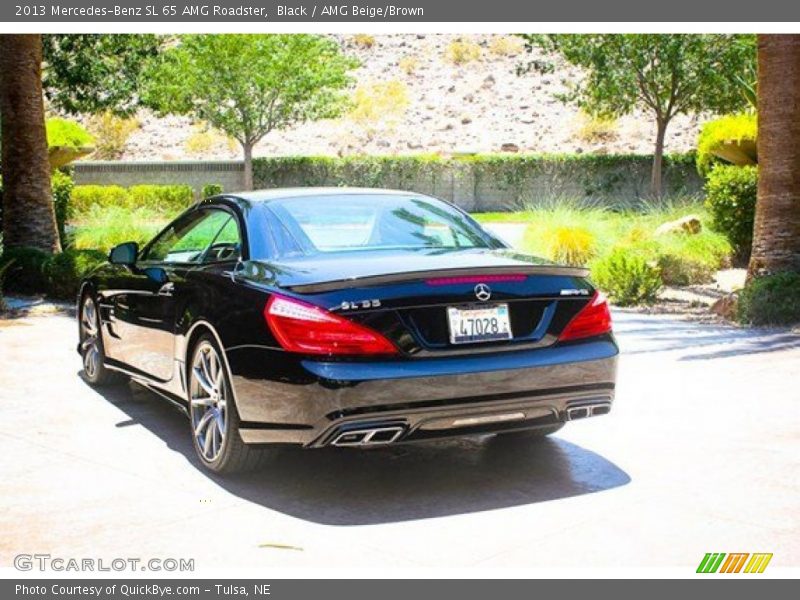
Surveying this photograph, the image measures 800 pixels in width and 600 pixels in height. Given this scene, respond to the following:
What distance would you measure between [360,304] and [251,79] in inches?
1596

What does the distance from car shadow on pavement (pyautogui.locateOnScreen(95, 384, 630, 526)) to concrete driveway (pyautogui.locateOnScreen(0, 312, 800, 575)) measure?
15 millimetres

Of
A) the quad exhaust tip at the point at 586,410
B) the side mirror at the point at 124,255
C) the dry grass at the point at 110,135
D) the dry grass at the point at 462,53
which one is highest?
the dry grass at the point at 462,53

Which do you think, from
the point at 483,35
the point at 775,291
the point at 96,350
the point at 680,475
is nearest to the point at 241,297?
the point at 680,475

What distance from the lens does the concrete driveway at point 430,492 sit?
5.02 metres

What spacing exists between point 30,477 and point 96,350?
2.50 meters

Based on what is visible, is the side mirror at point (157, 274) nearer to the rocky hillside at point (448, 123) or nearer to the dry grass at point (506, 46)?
the rocky hillside at point (448, 123)

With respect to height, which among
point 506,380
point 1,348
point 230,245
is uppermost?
point 230,245

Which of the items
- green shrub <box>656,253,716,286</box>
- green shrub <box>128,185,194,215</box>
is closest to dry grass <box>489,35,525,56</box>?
green shrub <box>128,185,194,215</box>

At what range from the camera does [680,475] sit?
6.21 meters

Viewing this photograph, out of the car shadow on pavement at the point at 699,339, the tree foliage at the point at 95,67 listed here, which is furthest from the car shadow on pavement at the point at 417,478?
the tree foliage at the point at 95,67

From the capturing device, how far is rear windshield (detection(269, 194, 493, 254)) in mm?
6496

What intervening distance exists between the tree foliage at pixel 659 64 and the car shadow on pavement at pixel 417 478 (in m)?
27.9

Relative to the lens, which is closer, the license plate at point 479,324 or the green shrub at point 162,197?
the license plate at point 479,324

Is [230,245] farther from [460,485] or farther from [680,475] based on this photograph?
[680,475]
